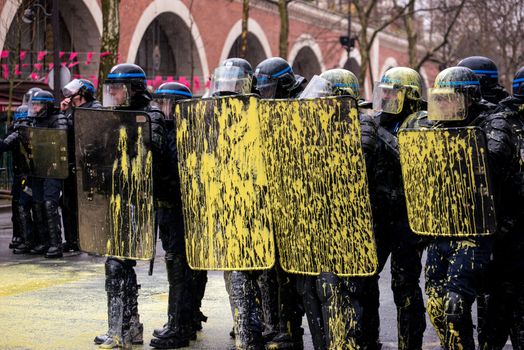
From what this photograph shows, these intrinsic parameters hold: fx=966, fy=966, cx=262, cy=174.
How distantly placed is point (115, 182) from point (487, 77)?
2.71m

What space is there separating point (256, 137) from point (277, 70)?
112 centimetres

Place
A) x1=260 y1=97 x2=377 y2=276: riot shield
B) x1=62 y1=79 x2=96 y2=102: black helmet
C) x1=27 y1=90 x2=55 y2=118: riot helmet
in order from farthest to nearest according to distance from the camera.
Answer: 1. x1=27 y1=90 x2=55 y2=118: riot helmet
2. x1=62 y1=79 x2=96 y2=102: black helmet
3. x1=260 y1=97 x2=377 y2=276: riot shield

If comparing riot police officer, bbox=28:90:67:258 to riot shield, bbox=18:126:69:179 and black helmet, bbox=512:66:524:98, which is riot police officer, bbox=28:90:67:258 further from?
black helmet, bbox=512:66:524:98

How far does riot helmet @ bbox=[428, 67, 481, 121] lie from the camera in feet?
18.0

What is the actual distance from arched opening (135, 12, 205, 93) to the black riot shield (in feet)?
76.5

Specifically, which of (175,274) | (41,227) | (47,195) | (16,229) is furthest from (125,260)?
(16,229)

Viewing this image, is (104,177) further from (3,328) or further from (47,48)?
(47,48)

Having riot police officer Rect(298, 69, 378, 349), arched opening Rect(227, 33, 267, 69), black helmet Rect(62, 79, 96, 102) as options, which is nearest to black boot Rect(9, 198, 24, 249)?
black helmet Rect(62, 79, 96, 102)

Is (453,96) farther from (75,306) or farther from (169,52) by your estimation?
(169,52)

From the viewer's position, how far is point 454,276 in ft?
17.3

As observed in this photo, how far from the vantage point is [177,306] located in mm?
6523

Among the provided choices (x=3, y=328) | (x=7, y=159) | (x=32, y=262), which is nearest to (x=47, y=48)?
(x=7, y=159)

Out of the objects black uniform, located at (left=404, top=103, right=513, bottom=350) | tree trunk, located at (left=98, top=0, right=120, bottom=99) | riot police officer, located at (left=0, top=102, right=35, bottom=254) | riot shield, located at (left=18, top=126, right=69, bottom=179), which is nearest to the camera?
black uniform, located at (left=404, top=103, right=513, bottom=350)

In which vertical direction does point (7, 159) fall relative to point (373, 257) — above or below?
above
